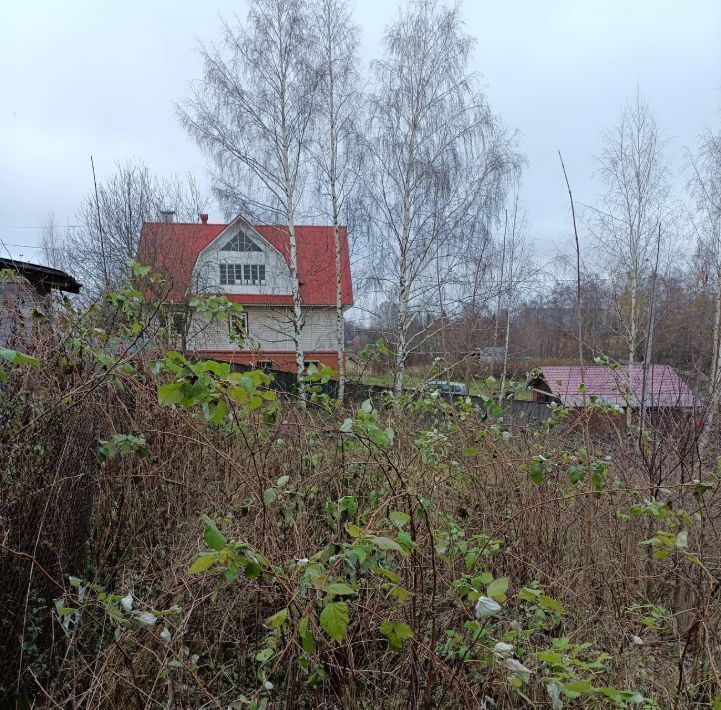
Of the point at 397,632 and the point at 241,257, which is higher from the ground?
the point at 241,257

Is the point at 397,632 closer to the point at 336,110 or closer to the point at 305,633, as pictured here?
the point at 305,633

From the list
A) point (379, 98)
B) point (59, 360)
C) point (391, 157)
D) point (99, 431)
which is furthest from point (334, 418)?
point (379, 98)

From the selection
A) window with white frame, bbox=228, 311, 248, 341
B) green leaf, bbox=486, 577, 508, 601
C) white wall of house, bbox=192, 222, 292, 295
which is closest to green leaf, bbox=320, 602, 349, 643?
green leaf, bbox=486, 577, 508, 601

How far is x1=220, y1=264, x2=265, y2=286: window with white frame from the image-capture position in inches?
843

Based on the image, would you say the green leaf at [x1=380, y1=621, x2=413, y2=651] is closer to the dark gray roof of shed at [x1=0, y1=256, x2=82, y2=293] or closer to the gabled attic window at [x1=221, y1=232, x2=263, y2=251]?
the dark gray roof of shed at [x1=0, y1=256, x2=82, y2=293]

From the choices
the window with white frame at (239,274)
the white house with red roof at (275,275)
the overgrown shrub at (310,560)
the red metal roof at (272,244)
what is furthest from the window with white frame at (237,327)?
the window with white frame at (239,274)

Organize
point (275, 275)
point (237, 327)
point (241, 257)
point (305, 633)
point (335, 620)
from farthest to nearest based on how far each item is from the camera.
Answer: point (241, 257) → point (275, 275) → point (237, 327) → point (305, 633) → point (335, 620)

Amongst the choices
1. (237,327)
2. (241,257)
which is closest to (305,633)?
(237,327)

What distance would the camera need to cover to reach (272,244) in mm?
17703

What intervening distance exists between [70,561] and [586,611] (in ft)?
8.67

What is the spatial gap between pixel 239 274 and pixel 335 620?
21511mm

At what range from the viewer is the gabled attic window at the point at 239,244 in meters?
21.3

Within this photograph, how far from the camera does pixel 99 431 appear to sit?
2.95 metres

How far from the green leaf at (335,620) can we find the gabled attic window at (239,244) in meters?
21.0
